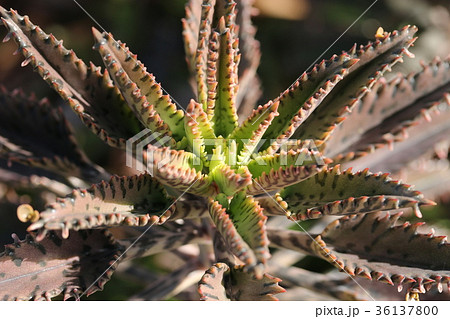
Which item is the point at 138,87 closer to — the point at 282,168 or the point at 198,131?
the point at 198,131

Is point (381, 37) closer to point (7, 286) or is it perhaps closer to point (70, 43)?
point (7, 286)

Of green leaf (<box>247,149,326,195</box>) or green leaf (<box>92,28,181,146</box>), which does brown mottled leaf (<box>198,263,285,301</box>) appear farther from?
green leaf (<box>92,28,181,146</box>)

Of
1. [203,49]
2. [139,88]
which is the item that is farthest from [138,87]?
[203,49]

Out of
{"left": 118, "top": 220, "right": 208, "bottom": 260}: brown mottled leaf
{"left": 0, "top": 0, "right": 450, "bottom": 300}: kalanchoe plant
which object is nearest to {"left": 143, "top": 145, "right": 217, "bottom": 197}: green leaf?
{"left": 0, "top": 0, "right": 450, "bottom": 300}: kalanchoe plant

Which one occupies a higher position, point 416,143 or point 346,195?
point 416,143

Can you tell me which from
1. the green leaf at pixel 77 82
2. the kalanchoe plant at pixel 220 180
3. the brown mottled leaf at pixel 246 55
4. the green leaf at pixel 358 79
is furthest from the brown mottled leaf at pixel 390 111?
the green leaf at pixel 77 82

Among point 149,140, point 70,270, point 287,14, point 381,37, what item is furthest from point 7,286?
point 287,14
